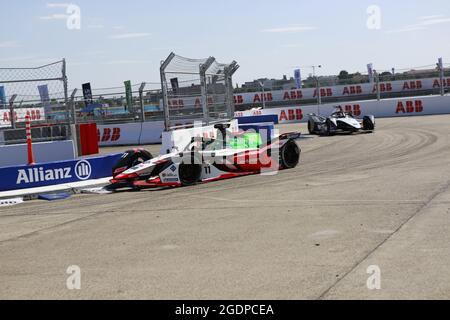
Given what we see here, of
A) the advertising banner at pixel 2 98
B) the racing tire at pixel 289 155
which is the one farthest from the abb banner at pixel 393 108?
the advertising banner at pixel 2 98

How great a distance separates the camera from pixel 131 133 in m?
24.4

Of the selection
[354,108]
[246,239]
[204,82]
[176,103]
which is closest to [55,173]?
[176,103]

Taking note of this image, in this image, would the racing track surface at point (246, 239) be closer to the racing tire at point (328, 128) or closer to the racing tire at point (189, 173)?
the racing tire at point (189, 173)

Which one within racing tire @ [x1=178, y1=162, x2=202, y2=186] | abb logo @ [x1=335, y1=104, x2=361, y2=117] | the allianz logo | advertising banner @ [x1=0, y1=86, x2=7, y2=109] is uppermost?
advertising banner @ [x1=0, y1=86, x2=7, y2=109]

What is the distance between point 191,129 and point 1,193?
6223mm

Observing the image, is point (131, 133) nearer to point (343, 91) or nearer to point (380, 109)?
point (380, 109)

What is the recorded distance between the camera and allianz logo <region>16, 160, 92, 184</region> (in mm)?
11773

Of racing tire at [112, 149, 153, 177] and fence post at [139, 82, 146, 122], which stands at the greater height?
fence post at [139, 82, 146, 122]

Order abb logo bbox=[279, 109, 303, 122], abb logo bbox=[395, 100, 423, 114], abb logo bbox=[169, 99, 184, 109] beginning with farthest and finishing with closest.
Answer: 1. abb logo bbox=[279, 109, 303, 122]
2. abb logo bbox=[395, 100, 423, 114]
3. abb logo bbox=[169, 99, 184, 109]

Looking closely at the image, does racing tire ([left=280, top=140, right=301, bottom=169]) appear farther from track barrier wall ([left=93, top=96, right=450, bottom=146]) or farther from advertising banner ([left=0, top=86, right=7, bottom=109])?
track barrier wall ([left=93, top=96, right=450, bottom=146])

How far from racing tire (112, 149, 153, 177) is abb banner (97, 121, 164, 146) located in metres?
10.4

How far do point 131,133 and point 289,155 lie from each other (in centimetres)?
1171

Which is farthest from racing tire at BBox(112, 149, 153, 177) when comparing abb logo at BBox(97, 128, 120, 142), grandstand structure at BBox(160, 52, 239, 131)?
abb logo at BBox(97, 128, 120, 142)

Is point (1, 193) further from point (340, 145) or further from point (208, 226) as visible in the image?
point (340, 145)
